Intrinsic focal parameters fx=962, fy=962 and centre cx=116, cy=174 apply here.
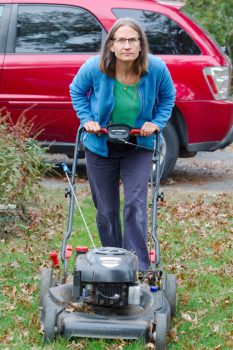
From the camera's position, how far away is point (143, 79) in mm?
6414

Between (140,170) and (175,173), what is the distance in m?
5.91

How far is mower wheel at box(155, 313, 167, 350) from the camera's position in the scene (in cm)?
554

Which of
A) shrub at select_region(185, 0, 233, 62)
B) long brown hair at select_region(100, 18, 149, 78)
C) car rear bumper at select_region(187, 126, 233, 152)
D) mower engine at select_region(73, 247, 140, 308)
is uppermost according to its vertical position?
long brown hair at select_region(100, 18, 149, 78)

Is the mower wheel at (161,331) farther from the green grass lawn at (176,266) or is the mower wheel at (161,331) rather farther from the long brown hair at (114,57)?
the long brown hair at (114,57)

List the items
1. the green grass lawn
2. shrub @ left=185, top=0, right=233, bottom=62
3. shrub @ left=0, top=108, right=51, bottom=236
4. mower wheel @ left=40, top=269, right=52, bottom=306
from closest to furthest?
the green grass lawn < mower wheel @ left=40, top=269, right=52, bottom=306 < shrub @ left=0, top=108, right=51, bottom=236 < shrub @ left=185, top=0, right=233, bottom=62

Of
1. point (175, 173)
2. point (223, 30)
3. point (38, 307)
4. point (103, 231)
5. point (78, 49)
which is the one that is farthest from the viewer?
point (223, 30)

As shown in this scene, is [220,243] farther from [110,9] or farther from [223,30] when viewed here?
[223,30]

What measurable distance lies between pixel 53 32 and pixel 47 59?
0.36 metres

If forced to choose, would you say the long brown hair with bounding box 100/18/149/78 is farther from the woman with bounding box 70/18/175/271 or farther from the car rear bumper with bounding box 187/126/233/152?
the car rear bumper with bounding box 187/126/233/152

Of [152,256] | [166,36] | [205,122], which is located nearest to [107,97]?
[152,256]

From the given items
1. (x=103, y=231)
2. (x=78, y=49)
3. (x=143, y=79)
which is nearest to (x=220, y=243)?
(x=103, y=231)

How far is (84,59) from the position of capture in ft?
35.3

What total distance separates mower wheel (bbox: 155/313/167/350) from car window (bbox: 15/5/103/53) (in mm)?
5798

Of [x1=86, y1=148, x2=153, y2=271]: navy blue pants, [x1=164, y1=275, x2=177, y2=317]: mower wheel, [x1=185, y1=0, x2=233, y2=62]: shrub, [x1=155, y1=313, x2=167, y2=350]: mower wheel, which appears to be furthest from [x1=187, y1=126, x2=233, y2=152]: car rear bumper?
[x1=185, y1=0, x2=233, y2=62]: shrub
